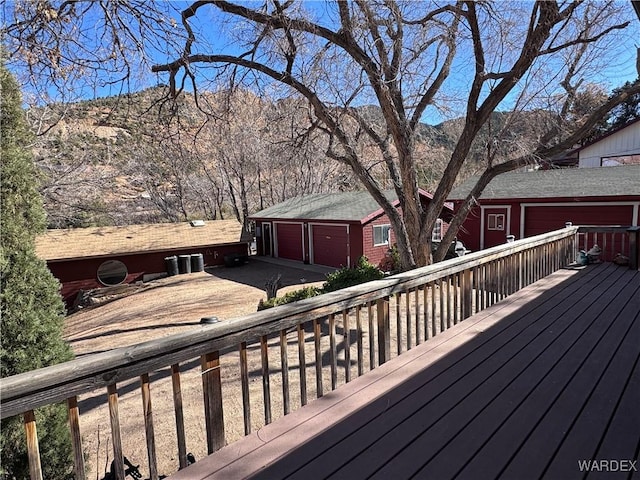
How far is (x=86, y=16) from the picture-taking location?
4.30m

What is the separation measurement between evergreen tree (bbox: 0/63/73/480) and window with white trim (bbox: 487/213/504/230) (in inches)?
595

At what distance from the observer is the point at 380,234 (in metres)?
15.4

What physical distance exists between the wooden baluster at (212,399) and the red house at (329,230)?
1250 cm

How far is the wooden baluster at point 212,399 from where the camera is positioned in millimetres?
1944

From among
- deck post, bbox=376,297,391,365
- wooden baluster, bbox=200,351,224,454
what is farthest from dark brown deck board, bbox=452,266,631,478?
wooden baluster, bbox=200,351,224,454

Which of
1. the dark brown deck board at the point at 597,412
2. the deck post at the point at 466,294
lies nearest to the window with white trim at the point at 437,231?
the deck post at the point at 466,294

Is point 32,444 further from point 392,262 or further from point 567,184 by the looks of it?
point 567,184

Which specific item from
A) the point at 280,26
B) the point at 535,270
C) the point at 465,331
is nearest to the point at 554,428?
the point at 465,331

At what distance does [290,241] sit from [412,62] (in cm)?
1203

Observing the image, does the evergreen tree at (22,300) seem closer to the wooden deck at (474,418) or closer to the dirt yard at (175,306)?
the wooden deck at (474,418)

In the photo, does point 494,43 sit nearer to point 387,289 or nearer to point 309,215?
point 387,289

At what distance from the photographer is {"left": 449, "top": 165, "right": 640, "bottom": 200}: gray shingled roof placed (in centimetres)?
1229

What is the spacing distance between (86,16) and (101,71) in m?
0.61

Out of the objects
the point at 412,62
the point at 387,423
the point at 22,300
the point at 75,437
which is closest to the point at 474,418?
the point at 387,423
